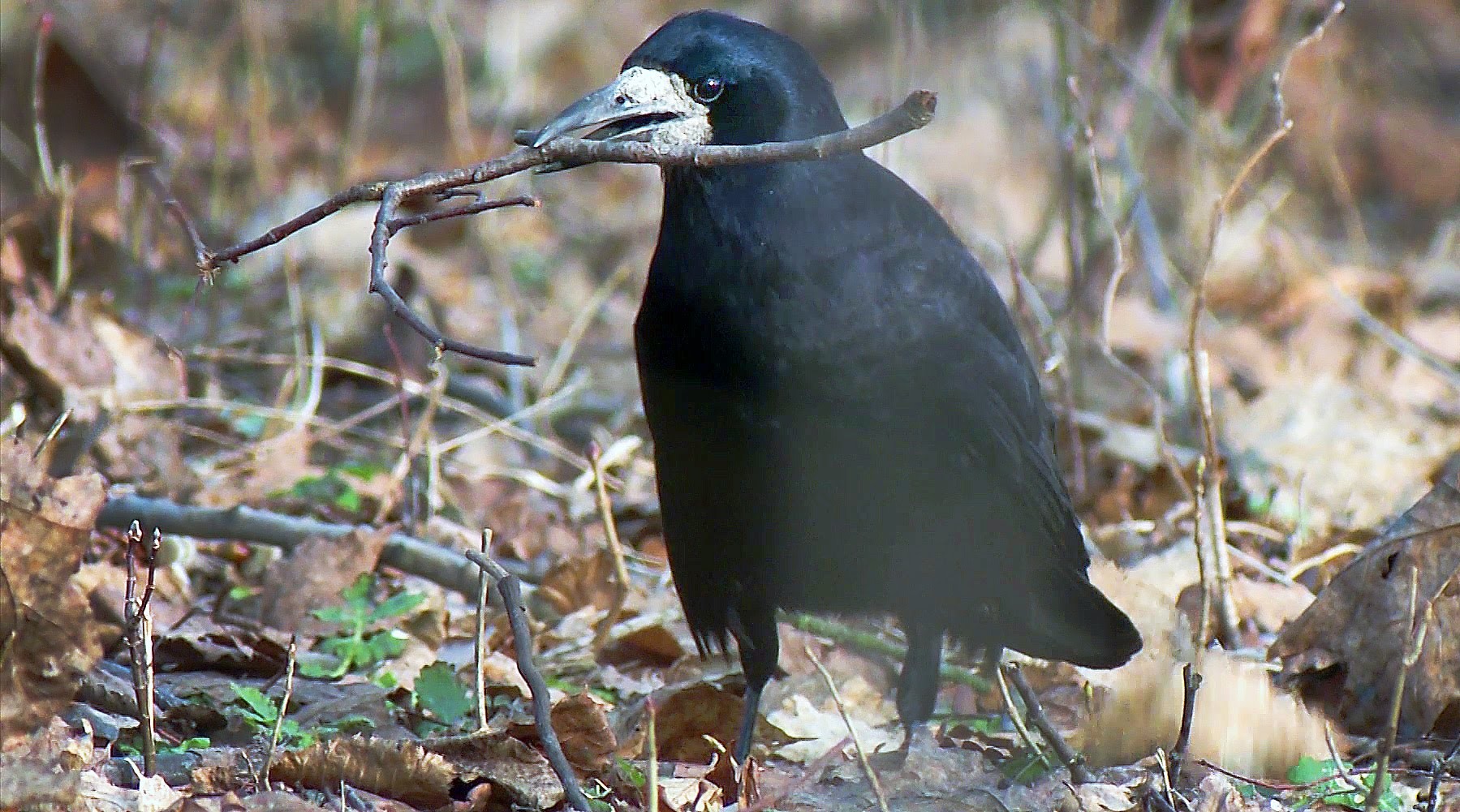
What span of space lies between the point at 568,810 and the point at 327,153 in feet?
15.4

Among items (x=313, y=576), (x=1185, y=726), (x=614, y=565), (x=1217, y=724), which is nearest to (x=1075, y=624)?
(x=1217, y=724)

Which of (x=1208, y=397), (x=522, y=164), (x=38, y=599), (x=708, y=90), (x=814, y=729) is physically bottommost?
(x=814, y=729)

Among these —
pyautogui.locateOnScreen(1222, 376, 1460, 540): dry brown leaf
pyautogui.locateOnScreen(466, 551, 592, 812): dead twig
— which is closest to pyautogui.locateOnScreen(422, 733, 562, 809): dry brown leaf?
pyautogui.locateOnScreen(466, 551, 592, 812): dead twig

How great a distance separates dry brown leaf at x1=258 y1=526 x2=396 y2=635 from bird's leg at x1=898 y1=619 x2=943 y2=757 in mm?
1050

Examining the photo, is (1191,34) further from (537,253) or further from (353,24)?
(353,24)

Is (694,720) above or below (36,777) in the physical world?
below

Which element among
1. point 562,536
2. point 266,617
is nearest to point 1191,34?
point 562,536

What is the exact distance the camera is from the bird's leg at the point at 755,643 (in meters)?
3.10

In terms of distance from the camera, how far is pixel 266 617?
3.35 metres

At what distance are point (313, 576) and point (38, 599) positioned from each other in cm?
129

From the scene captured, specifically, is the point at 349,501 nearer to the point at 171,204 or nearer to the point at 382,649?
the point at 382,649

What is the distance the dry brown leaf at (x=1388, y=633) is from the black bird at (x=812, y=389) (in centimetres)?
34

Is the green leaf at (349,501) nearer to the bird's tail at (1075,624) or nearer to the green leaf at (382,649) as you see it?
the green leaf at (382,649)

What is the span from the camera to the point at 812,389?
9.07 feet
